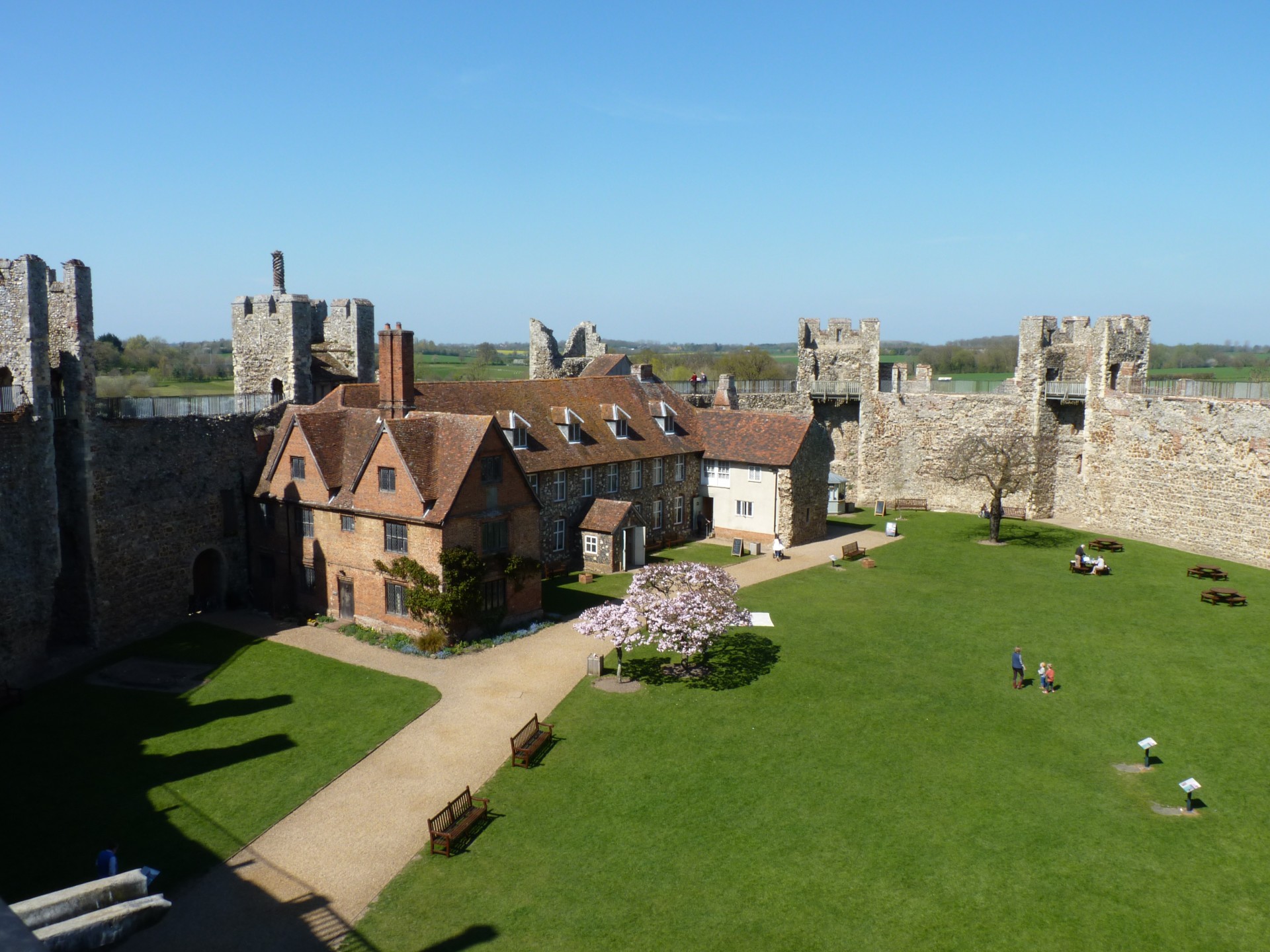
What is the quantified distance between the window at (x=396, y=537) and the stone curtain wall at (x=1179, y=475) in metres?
38.8

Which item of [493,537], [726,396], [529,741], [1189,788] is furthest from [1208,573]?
[529,741]

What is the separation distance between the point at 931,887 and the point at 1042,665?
12013 millimetres

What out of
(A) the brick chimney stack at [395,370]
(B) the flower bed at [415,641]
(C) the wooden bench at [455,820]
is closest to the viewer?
(C) the wooden bench at [455,820]

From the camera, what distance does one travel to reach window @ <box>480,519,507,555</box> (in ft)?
105

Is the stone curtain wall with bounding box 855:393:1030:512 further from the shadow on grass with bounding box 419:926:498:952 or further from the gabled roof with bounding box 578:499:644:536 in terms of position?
the shadow on grass with bounding box 419:926:498:952

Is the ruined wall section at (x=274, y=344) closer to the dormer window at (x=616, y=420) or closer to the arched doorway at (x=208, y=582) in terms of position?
the arched doorway at (x=208, y=582)

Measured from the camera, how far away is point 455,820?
1981cm

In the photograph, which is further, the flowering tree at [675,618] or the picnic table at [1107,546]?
the picnic table at [1107,546]

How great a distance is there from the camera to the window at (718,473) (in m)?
48.5

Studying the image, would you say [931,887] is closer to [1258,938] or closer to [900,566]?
[1258,938]

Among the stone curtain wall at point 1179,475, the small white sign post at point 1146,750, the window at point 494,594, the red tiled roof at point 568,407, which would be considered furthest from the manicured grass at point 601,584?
the stone curtain wall at point 1179,475

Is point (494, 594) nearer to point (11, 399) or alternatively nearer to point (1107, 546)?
point (11, 399)

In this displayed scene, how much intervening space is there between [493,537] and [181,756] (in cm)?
1230

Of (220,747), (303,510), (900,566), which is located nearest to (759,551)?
(900,566)
